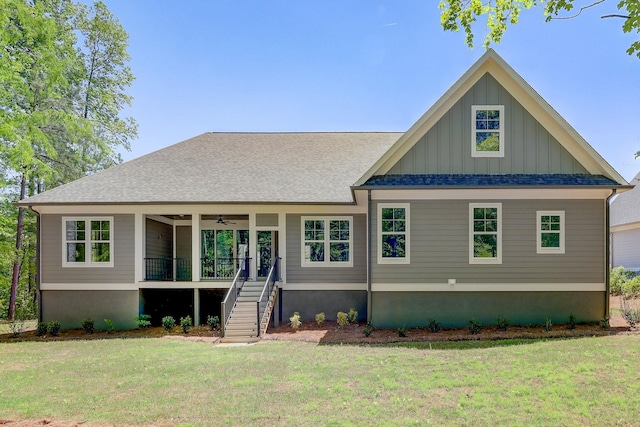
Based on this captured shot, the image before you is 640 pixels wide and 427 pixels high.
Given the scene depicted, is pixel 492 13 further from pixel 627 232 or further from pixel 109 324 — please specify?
pixel 627 232

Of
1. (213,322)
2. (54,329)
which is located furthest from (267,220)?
(54,329)

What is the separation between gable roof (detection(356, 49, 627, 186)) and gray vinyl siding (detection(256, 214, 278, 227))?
12.0 feet

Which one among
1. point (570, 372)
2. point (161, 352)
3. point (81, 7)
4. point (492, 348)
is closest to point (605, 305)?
point (492, 348)

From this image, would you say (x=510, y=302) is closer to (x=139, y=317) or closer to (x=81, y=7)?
(x=139, y=317)

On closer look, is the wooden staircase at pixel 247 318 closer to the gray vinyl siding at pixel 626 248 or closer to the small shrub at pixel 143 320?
the small shrub at pixel 143 320

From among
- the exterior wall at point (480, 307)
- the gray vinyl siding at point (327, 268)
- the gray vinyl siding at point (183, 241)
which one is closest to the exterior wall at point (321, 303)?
the gray vinyl siding at point (327, 268)

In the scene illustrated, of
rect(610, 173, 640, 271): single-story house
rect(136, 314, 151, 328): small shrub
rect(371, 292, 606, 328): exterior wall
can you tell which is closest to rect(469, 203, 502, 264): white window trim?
rect(371, 292, 606, 328): exterior wall

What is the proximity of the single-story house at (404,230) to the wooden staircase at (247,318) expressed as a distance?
0.07m

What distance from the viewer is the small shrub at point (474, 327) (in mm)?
11444

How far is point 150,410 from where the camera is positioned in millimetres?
6109

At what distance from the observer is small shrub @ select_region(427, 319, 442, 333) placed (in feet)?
39.1

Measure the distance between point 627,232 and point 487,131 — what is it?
17.2 m

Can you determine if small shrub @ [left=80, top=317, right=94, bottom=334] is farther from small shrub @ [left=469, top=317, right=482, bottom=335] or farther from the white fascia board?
small shrub @ [left=469, top=317, right=482, bottom=335]

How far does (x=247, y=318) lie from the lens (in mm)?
12289
